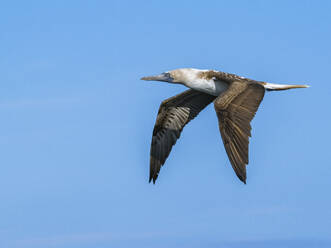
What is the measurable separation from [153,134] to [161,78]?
Answer: 7.34 ft

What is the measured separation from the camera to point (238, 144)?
13.4 m

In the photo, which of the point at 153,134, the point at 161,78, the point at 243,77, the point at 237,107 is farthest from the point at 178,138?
the point at 237,107

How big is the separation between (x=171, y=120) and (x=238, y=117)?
5.00 metres

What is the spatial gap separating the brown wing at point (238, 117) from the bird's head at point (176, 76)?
5.19 feet

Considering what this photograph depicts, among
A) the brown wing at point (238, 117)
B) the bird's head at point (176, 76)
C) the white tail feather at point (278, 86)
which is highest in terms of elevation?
the bird's head at point (176, 76)

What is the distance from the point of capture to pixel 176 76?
17297 mm

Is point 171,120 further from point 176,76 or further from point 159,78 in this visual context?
point 176,76

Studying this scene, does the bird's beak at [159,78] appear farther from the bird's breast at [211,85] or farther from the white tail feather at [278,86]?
the white tail feather at [278,86]

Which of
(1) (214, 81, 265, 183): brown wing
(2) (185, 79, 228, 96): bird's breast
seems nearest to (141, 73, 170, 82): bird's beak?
(2) (185, 79, 228, 96): bird's breast

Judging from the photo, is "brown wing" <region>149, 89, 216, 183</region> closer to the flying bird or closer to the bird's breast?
the flying bird

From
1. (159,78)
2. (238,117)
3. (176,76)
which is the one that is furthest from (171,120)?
(238,117)

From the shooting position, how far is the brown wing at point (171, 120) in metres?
18.6

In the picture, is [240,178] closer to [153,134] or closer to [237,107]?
[237,107]

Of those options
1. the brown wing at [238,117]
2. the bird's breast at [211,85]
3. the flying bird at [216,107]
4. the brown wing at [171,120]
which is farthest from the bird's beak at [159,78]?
the brown wing at [238,117]
